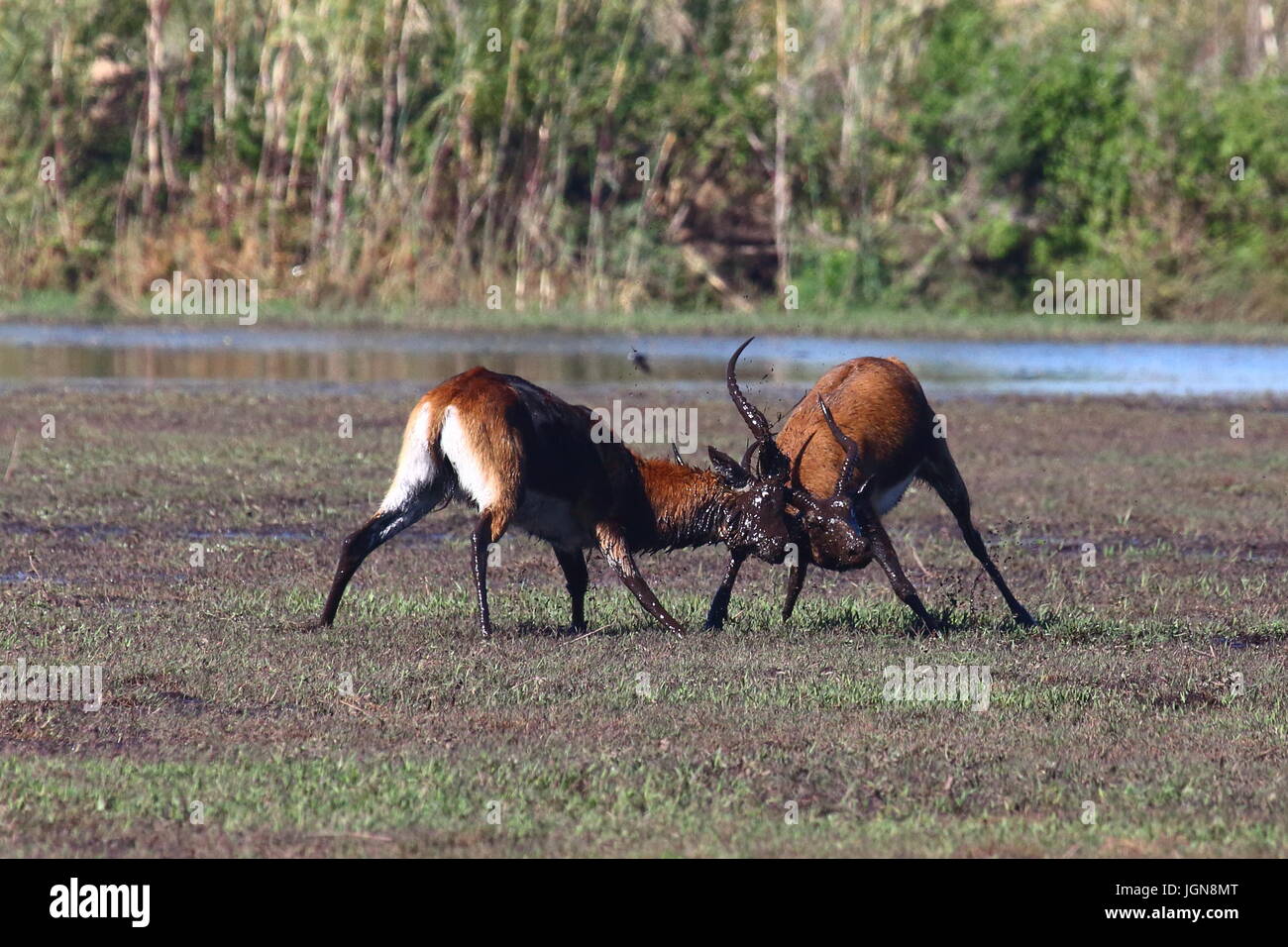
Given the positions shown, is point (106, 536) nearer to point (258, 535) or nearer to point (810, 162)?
point (258, 535)

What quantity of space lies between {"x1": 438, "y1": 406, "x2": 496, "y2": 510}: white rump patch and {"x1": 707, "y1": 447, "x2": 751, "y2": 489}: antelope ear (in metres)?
0.90

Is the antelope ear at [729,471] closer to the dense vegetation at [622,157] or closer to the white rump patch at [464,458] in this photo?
the white rump patch at [464,458]

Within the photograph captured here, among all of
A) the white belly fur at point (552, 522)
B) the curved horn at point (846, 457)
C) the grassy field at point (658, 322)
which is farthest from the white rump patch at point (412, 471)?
the grassy field at point (658, 322)

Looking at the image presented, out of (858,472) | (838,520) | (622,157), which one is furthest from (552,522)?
(622,157)

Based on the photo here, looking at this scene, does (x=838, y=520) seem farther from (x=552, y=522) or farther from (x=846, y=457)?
(x=552, y=522)

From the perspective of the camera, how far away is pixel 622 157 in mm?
26547

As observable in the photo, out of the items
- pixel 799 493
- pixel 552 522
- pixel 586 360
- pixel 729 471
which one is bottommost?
pixel 586 360

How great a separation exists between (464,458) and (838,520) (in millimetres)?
1506

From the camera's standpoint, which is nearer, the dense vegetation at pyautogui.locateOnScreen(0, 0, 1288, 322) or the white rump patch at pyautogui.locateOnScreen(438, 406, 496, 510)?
the white rump patch at pyautogui.locateOnScreen(438, 406, 496, 510)

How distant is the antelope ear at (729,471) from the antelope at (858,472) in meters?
0.13

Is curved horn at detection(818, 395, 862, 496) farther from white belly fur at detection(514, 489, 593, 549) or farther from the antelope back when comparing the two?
white belly fur at detection(514, 489, 593, 549)

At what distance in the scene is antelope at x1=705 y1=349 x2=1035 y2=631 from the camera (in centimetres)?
813

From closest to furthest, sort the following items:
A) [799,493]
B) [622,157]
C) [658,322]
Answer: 1. [799,493]
2. [658,322]
3. [622,157]

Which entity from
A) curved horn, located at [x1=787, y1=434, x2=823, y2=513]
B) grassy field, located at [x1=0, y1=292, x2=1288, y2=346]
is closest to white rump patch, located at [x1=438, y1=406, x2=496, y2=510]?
curved horn, located at [x1=787, y1=434, x2=823, y2=513]
